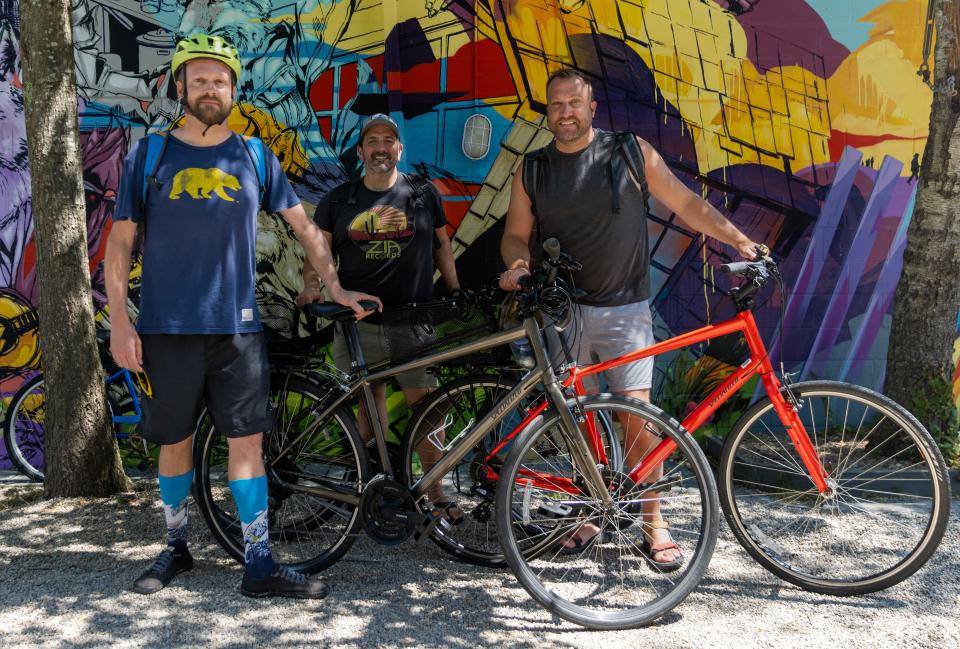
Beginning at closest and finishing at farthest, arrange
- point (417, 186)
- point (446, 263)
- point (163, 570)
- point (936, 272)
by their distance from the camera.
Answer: point (163, 570), point (417, 186), point (446, 263), point (936, 272)

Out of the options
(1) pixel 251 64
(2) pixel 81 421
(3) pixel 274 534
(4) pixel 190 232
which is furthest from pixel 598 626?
(1) pixel 251 64

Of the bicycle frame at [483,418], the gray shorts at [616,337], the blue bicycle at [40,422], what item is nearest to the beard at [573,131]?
the gray shorts at [616,337]

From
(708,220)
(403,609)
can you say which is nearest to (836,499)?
(708,220)

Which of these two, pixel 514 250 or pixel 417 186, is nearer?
pixel 514 250

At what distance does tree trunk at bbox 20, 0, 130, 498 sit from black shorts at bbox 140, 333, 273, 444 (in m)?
1.33

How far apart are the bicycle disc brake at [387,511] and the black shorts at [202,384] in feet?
1.76

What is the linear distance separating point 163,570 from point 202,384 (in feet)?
2.83

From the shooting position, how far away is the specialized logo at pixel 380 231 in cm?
389

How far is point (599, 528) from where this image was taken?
3.22m

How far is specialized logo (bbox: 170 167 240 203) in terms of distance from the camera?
122 inches

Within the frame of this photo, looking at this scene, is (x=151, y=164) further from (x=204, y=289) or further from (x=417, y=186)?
(x=417, y=186)

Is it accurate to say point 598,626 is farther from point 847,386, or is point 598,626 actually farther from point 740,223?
point 740,223

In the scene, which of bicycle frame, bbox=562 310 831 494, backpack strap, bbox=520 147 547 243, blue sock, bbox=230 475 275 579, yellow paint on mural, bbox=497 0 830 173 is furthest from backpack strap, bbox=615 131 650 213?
blue sock, bbox=230 475 275 579

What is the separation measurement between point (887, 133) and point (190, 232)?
4.67 m
